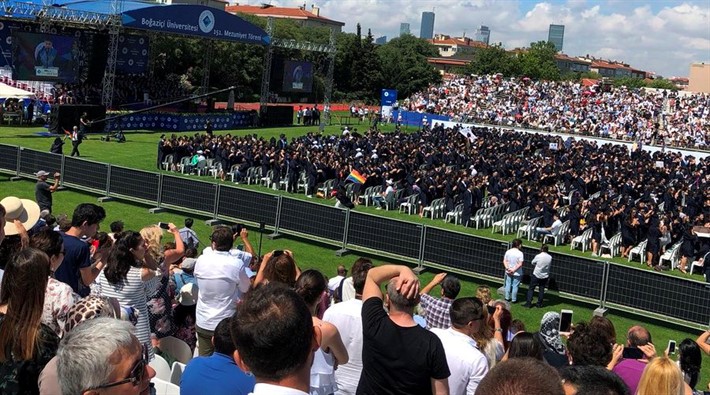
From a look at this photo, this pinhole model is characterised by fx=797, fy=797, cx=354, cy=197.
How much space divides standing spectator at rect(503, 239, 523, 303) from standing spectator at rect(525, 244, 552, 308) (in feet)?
0.85

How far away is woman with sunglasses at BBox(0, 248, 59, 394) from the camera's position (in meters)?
3.73

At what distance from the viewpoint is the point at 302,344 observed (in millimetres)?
3109


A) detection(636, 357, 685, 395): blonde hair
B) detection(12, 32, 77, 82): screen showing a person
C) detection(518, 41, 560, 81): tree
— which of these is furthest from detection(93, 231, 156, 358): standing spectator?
detection(518, 41, 560, 81): tree

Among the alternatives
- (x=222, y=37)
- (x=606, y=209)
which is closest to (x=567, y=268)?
(x=606, y=209)

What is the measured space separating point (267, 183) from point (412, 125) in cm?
3454

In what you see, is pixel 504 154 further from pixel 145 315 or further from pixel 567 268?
pixel 145 315

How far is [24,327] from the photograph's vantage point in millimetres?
3941

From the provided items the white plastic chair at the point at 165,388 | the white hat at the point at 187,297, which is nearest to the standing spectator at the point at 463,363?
the white plastic chair at the point at 165,388

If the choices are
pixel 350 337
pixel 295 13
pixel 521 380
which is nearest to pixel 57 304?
pixel 350 337

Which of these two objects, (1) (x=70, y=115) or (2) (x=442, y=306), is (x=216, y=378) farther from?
(1) (x=70, y=115)

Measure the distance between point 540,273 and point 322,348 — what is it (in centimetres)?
1062

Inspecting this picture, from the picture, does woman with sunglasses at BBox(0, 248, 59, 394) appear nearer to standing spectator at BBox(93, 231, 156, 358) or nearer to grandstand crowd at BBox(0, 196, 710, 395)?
grandstand crowd at BBox(0, 196, 710, 395)

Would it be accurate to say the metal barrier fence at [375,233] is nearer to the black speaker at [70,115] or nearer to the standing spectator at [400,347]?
the standing spectator at [400,347]

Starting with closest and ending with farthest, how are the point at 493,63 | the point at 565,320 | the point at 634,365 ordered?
the point at 634,365 < the point at 565,320 < the point at 493,63
